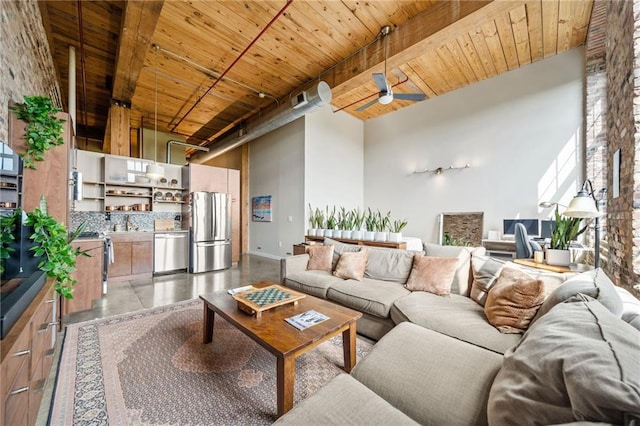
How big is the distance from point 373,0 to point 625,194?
11.1ft

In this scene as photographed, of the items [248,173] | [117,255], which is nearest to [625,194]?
[117,255]

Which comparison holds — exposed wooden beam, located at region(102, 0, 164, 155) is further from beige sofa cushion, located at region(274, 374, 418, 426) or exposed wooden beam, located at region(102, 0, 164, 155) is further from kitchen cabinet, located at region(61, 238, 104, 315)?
beige sofa cushion, located at region(274, 374, 418, 426)

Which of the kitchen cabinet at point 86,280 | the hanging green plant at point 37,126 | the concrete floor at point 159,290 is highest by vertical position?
the hanging green plant at point 37,126

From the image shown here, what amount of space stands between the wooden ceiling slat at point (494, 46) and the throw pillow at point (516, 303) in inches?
151

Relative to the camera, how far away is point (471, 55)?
14.8 feet

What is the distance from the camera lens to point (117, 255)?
14.7 ft

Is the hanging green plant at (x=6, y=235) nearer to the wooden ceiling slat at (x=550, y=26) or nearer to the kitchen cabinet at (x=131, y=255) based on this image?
the kitchen cabinet at (x=131, y=255)

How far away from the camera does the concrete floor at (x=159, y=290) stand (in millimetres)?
2844

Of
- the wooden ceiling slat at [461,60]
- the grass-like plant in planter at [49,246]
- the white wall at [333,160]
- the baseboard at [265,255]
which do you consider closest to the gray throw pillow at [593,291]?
the grass-like plant in planter at [49,246]

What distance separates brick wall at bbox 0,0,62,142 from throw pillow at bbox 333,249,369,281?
11.0 ft

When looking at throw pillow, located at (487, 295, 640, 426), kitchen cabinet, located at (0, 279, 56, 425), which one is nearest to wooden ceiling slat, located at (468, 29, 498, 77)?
throw pillow, located at (487, 295, 640, 426)

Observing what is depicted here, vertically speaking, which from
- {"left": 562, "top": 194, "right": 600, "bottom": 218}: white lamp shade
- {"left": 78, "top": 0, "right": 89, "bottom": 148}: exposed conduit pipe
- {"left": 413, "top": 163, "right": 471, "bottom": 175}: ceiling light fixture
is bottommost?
{"left": 562, "top": 194, "right": 600, "bottom": 218}: white lamp shade

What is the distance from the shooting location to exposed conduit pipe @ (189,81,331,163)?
14.9ft

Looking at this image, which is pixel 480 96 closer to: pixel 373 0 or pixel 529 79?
pixel 529 79
